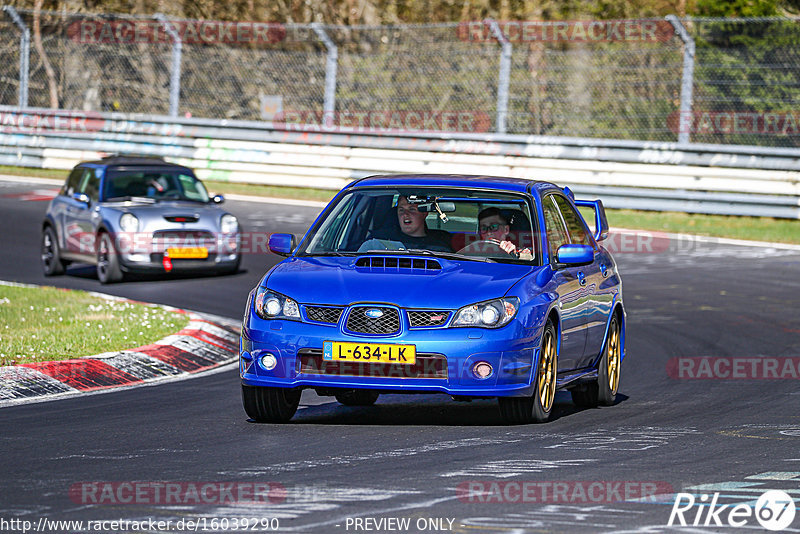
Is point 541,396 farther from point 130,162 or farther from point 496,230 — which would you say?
point 130,162

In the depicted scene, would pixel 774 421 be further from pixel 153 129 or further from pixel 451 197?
pixel 153 129

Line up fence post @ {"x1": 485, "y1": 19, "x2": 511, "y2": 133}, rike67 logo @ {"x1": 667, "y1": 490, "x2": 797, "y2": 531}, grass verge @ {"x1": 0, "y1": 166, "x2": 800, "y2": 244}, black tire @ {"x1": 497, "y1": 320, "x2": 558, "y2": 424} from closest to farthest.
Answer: rike67 logo @ {"x1": 667, "y1": 490, "x2": 797, "y2": 531} → black tire @ {"x1": 497, "y1": 320, "x2": 558, "y2": 424} → grass verge @ {"x1": 0, "y1": 166, "x2": 800, "y2": 244} → fence post @ {"x1": 485, "y1": 19, "x2": 511, "y2": 133}

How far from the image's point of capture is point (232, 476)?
22.9 ft

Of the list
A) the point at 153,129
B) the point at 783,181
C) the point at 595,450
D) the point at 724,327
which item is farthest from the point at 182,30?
the point at 595,450

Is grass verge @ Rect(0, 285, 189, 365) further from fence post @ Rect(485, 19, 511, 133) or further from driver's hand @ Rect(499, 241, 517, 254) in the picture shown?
fence post @ Rect(485, 19, 511, 133)

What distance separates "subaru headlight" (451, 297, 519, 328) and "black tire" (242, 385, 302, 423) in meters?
1.14

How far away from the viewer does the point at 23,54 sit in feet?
95.2

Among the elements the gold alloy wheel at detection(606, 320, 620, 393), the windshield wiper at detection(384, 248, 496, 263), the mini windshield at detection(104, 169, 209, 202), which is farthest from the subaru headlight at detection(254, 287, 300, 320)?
the mini windshield at detection(104, 169, 209, 202)

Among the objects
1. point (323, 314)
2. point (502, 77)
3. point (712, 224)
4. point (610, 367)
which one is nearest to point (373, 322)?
point (323, 314)

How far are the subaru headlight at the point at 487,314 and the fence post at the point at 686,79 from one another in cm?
1601

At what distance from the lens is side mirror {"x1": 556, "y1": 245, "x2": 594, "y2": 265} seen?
9188mm

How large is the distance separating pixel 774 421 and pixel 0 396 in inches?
197

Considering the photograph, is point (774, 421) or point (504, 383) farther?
point (774, 421)

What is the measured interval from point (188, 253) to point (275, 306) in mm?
9693
